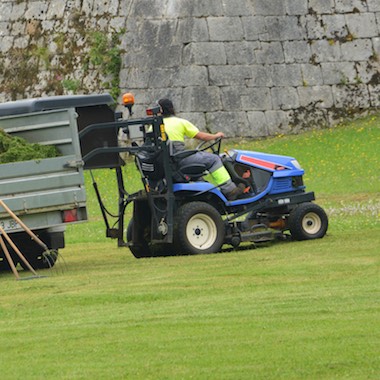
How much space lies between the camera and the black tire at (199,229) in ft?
51.3

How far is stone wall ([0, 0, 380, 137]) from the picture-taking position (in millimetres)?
31453

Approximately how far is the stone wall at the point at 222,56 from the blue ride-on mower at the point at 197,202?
47.5 ft

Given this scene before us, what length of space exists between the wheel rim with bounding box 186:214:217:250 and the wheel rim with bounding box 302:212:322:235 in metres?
1.61

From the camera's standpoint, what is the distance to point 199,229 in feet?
52.0

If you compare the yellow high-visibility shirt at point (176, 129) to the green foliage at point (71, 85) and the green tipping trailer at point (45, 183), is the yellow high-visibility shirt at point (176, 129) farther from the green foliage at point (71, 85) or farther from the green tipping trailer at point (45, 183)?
the green foliage at point (71, 85)

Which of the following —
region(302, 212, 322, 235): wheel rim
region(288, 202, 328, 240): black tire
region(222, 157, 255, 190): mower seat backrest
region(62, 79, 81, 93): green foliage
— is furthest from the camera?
region(62, 79, 81, 93): green foliage

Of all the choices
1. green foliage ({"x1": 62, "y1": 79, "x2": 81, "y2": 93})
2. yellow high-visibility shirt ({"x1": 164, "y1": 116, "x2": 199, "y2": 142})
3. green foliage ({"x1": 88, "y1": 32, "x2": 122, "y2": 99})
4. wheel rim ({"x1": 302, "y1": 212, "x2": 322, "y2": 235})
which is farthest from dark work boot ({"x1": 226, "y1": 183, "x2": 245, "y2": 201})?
green foliage ({"x1": 62, "y1": 79, "x2": 81, "y2": 93})

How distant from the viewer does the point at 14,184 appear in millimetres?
14367

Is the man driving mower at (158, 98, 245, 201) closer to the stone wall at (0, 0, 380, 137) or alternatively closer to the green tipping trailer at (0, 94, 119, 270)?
the green tipping trailer at (0, 94, 119, 270)

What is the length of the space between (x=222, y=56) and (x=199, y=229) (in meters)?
16.3

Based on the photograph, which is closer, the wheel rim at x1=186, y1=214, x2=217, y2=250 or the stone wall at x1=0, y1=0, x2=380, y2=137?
the wheel rim at x1=186, y1=214, x2=217, y2=250

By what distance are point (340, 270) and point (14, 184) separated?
385 centimetres

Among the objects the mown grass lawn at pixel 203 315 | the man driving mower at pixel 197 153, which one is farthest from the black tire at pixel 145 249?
the man driving mower at pixel 197 153

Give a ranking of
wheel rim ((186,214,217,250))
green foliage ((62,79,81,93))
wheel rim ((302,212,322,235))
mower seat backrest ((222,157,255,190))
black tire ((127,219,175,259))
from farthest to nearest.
→ green foliage ((62,79,81,93)) < wheel rim ((302,212,322,235)) < mower seat backrest ((222,157,255,190)) < black tire ((127,219,175,259)) < wheel rim ((186,214,217,250))
